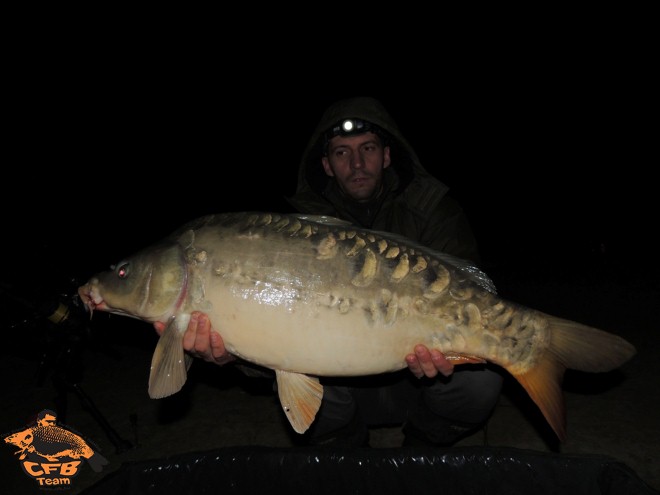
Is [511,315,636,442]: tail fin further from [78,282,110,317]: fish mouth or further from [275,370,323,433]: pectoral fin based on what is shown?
[78,282,110,317]: fish mouth

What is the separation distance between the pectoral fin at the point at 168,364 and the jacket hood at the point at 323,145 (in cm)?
99

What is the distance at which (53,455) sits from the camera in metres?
1.90

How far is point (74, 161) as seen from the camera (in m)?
18.5

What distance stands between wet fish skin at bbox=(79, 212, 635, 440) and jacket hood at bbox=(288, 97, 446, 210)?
32.9 inches

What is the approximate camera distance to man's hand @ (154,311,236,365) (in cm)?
146

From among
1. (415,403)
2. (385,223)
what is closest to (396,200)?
(385,223)

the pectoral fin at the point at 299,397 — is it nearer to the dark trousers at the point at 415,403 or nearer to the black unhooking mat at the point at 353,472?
the black unhooking mat at the point at 353,472

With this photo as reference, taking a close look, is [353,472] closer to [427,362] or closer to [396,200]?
[427,362]

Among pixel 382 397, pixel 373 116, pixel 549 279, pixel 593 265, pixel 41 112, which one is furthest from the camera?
pixel 41 112

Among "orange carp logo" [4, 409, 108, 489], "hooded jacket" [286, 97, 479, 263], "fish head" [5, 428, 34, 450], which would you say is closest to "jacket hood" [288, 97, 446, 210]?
"hooded jacket" [286, 97, 479, 263]

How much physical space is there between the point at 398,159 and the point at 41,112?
24035mm

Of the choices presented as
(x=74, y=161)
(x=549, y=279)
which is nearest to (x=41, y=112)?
(x=74, y=161)

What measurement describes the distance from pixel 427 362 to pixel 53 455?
60.9 inches

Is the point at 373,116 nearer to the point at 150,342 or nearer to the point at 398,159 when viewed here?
the point at 398,159
